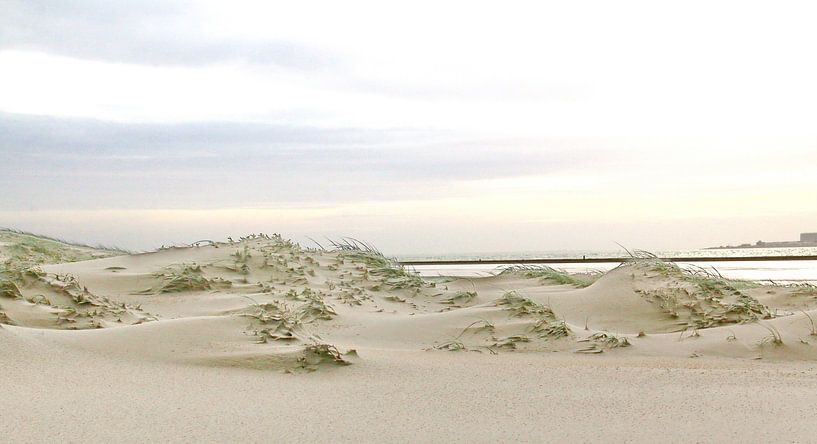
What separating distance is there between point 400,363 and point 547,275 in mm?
5568

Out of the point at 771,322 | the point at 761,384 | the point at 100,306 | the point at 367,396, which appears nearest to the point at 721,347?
the point at 771,322

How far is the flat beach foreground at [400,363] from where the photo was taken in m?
3.00

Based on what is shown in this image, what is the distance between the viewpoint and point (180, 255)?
9.21 meters

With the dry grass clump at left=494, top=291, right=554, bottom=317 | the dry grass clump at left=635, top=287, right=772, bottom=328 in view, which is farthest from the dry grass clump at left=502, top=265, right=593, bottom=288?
the dry grass clump at left=494, top=291, right=554, bottom=317

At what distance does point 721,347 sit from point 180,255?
6.63 meters

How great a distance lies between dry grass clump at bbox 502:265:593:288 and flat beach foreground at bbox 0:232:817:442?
1093mm

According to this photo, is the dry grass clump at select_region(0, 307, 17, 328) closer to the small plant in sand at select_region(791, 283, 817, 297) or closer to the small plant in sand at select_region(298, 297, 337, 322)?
the small plant in sand at select_region(298, 297, 337, 322)

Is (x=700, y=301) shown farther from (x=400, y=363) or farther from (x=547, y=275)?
(x=400, y=363)

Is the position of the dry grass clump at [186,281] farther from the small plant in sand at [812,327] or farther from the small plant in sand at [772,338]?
the small plant in sand at [812,327]

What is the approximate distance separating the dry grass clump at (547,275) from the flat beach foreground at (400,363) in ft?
3.58

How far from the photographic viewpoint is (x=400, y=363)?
4.39 m

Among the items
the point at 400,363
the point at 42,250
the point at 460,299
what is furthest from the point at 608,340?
the point at 42,250

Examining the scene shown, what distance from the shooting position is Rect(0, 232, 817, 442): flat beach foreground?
2996mm

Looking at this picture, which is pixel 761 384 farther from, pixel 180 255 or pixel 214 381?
pixel 180 255
